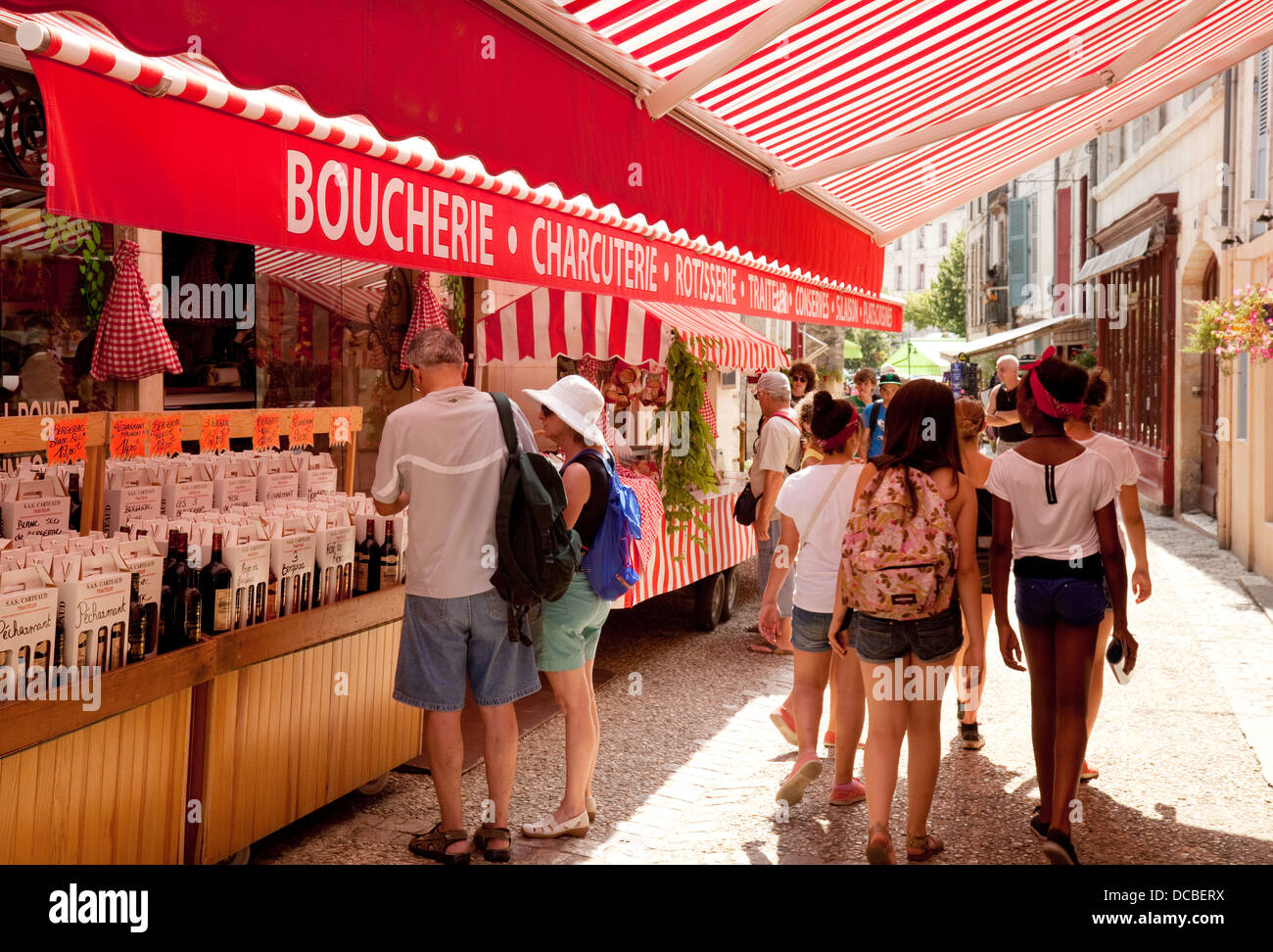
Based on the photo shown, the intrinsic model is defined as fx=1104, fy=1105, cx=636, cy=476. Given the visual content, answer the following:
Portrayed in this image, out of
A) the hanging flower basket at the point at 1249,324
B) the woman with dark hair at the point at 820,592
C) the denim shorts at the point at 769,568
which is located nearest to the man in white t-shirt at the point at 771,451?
the denim shorts at the point at 769,568

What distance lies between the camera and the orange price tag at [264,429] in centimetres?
531

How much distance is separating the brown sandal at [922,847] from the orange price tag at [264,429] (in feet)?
11.3

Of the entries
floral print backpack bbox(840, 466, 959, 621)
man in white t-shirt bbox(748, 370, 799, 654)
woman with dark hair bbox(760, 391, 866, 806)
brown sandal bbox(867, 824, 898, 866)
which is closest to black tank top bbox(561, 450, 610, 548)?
woman with dark hair bbox(760, 391, 866, 806)

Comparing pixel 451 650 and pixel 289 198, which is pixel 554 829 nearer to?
pixel 451 650

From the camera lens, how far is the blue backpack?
4.40m

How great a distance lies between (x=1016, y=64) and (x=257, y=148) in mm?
4860

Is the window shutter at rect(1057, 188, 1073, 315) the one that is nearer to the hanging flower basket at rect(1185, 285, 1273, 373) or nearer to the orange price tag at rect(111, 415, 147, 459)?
the hanging flower basket at rect(1185, 285, 1273, 373)

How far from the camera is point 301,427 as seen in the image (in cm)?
561

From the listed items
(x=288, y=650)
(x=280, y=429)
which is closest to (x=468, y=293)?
(x=280, y=429)

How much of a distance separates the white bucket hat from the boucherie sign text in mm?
396

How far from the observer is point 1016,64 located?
6164 millimetres

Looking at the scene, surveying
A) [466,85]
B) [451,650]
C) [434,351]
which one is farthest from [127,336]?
[466,85]
